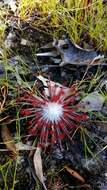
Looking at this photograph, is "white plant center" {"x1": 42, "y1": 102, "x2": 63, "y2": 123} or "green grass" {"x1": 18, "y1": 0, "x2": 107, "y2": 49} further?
"green grass" {"x1": 18, "y1": 0, "x2": 107, "y2": 49}

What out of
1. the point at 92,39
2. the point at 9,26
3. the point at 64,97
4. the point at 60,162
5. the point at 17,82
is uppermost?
the point at 9,26

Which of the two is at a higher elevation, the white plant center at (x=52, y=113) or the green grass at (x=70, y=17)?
the green grass at (x=70, y=17)

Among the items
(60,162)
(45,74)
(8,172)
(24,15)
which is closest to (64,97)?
(45,74)

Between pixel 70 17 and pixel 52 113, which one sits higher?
pixel 70 17

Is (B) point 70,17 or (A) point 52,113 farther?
(B) point 70,17

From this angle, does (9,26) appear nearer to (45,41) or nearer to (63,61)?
(45,41)

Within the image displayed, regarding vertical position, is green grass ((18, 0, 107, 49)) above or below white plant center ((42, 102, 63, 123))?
above

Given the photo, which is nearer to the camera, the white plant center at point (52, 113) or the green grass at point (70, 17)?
the white plant center at point (52, 113)

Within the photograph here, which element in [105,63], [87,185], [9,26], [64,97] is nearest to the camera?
[87,185]
